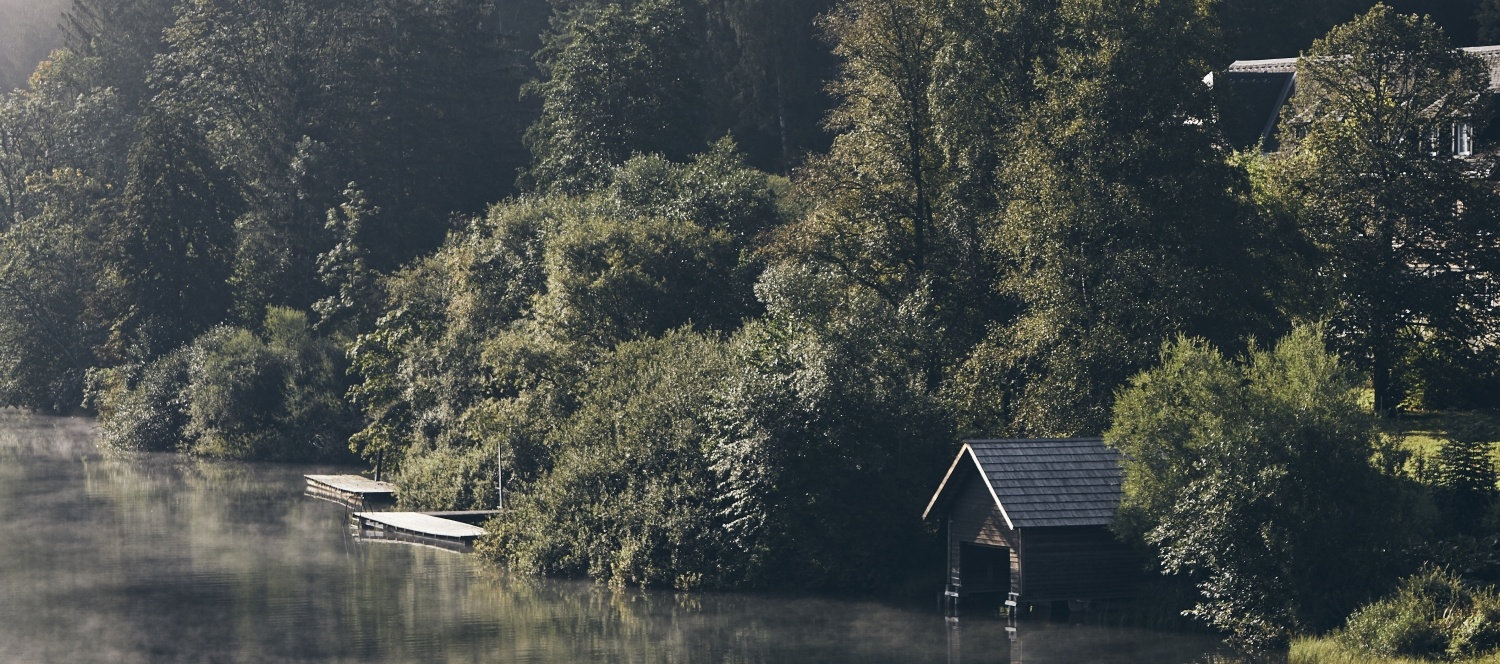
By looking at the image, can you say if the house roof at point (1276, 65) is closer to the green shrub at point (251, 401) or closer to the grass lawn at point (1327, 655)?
the grass lawn at point (1327, 655)

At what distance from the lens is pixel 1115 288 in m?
43.9

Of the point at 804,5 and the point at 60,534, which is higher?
the point at 804,5

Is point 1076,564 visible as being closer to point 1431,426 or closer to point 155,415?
point 1431,426

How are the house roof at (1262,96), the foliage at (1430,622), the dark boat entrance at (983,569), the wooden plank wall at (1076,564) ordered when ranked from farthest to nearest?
the house roof at (1262,96)
the dark boat entrance at (983,569)
the wooden plank wall at (1076,564)
the foliage at (1430,622)

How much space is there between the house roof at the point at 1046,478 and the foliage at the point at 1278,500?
175 cm

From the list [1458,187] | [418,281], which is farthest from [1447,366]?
[418,281]

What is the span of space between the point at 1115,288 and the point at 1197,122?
291 inches

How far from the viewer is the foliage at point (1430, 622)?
31.8 metres

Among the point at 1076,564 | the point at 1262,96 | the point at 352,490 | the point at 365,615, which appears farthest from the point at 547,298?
the point at 1262,96

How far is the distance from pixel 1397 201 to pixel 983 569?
16124 millimetres

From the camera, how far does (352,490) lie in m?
63.0

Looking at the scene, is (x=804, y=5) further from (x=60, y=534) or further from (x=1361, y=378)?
(x=1361, y=378)

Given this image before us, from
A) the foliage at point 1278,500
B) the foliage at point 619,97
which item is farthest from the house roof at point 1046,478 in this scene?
the foliage at point 619,97

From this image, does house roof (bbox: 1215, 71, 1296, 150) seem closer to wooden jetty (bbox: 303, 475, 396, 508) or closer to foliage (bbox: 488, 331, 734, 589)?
foliage (bbox: 488, 331, 734, 589)
